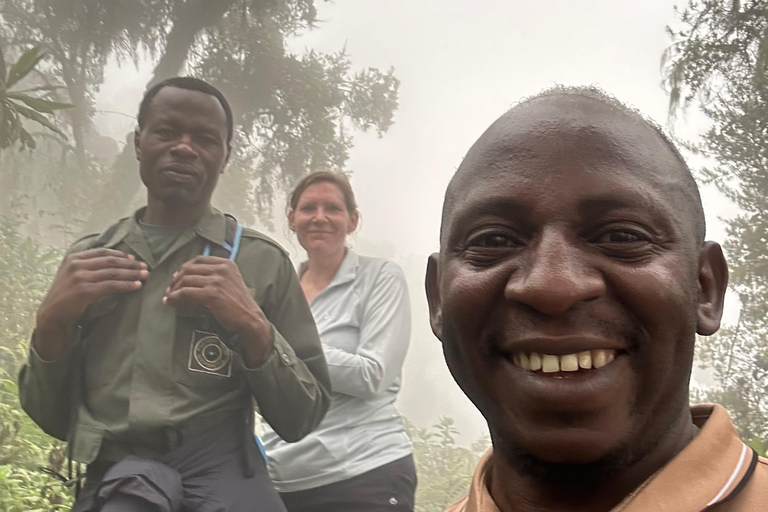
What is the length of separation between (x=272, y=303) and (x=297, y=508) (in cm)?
41

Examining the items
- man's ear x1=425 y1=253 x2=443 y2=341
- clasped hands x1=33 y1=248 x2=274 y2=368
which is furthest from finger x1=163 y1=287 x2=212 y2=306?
man's ear x1=425 y1=253 x2=443 y2=341

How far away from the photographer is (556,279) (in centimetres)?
52

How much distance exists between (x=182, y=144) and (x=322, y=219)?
354mm

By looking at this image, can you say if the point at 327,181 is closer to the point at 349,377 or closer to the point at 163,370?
the point at 349,377

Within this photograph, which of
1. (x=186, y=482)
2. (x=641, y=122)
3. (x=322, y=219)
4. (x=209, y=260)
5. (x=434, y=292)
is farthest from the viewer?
(x=322, y=219)

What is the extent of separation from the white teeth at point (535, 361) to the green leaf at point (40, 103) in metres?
1.66

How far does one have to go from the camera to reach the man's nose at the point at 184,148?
1.39 metres

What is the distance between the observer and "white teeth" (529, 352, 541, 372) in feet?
1.79

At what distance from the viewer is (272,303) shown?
134cm

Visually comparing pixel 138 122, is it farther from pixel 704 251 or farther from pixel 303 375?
pixel 704 251

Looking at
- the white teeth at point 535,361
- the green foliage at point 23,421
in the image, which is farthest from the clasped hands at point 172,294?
the white teeth at point 535,361

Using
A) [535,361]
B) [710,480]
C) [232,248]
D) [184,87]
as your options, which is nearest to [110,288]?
[232,248]

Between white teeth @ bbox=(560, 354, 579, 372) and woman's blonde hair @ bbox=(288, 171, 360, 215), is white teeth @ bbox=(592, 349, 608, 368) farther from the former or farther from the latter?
woman's blonde hair @ bbox=(288, 171, 360, 215)

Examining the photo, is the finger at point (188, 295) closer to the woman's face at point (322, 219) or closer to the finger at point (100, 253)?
the finger at point (100, 253)
